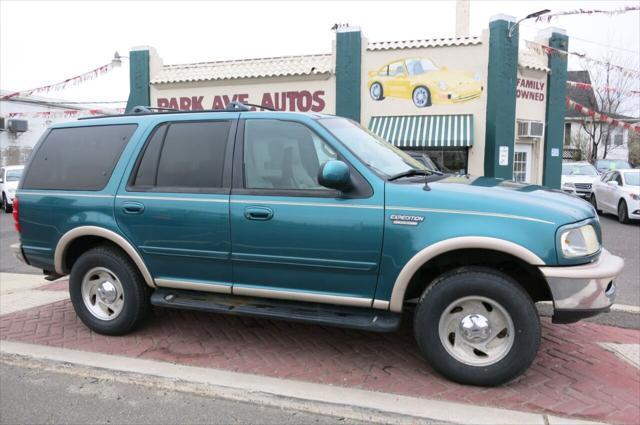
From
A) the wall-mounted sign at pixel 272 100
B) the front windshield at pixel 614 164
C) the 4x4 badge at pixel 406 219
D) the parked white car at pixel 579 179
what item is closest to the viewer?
the 4x4 badge at pixel 406 219

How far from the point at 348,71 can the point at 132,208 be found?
12.9 m

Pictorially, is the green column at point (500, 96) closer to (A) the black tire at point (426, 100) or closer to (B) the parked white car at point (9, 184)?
(A) the black tire at point (426, 100)

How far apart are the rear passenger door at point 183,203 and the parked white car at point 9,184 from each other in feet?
51.4

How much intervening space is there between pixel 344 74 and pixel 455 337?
13.7m

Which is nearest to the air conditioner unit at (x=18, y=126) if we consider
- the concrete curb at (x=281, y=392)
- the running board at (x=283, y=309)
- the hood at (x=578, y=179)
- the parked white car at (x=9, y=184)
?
the parked white car at (x=9, y=184)

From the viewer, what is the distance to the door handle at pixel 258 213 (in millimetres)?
4055

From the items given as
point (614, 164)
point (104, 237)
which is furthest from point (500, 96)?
point (614, 164)

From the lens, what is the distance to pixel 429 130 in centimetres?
1570

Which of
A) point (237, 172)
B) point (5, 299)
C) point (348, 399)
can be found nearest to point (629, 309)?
point (348, 399)

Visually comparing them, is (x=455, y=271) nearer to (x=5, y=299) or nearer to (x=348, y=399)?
(x=348, y=399)

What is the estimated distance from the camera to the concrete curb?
336cm

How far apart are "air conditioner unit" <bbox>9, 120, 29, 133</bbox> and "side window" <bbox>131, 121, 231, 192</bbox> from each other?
80.6 ft

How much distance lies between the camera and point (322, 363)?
4.20m

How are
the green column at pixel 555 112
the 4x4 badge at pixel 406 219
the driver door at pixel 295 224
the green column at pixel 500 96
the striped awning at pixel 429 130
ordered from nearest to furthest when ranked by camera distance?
the 4x4 badge at pixel 406 219
the driver door at pixel 295 224
the green column at pixel 500 96
the striped awning at pixel 429 130
the green column at pixel 555 112
